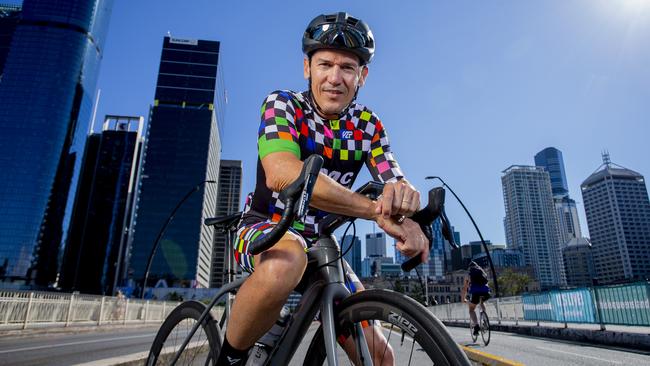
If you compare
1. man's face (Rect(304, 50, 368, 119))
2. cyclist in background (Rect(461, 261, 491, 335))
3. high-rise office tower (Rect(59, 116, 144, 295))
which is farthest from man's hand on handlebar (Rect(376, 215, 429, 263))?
high-rise office tower (Rect(59, 116, 144, 295))

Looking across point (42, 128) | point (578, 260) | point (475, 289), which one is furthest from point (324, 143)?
point (578, 260)

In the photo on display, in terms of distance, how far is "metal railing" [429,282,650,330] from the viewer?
9.98 meters

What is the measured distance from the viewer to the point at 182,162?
14562 cm

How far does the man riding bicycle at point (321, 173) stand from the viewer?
4.50ft

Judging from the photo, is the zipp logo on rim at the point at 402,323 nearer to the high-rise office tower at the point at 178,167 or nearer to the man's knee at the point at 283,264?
the man's knee at the point at 283,264

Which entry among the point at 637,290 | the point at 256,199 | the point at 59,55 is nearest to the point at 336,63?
the point at 256,199

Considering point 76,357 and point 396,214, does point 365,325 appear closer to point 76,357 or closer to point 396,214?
point 396,214

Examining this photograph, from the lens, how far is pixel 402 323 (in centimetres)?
141

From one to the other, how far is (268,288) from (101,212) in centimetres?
16812

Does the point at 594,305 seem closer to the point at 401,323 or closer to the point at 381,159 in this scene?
the point at 381,159

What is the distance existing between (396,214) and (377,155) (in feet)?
2.88

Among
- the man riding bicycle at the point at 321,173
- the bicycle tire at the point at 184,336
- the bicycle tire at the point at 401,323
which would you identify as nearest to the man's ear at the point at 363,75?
the man riding bicycle at the point at 321,173

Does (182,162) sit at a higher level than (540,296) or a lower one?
higher

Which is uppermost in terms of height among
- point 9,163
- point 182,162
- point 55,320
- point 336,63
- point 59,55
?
point 59,55
